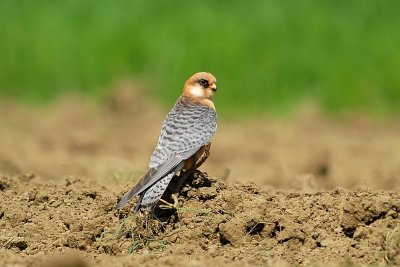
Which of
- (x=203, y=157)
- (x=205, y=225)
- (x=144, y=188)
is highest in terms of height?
(x=203, y=157)

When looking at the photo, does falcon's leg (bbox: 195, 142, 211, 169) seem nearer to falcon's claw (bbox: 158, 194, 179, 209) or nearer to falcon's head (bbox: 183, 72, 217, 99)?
falcon's claw (bbox: 158, 194, 179, 209)

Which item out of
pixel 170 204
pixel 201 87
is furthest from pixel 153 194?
pixel 201 87

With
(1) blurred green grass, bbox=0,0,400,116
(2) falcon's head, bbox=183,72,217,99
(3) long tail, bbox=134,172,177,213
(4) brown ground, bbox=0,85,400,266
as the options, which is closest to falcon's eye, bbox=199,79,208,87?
(2) falcon's head, bbox=183,72,217,99

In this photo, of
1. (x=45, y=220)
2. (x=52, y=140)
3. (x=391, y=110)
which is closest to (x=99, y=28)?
(x=52, y=140)

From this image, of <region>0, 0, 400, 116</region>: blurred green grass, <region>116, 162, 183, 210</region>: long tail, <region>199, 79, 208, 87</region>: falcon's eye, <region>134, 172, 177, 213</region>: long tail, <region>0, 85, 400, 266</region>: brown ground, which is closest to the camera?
<region>0, 85, 400, 266</region>: brown ground

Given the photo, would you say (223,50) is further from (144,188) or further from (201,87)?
(144,188)

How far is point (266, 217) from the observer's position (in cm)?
680

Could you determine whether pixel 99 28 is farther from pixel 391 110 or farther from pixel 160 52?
pixel 391 110

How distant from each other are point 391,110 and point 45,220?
9009 millimetres

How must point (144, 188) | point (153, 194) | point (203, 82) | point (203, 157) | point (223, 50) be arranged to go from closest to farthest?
point (144, 188), point (153, 194), point (203, 157), point (203, 82), point (223, 50)

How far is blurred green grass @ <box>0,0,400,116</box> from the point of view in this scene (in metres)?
15.5

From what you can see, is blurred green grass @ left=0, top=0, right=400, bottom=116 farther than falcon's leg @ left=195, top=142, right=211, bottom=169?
Yes

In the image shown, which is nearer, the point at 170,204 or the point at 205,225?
the point at 205,225

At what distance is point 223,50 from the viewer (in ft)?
52.5
